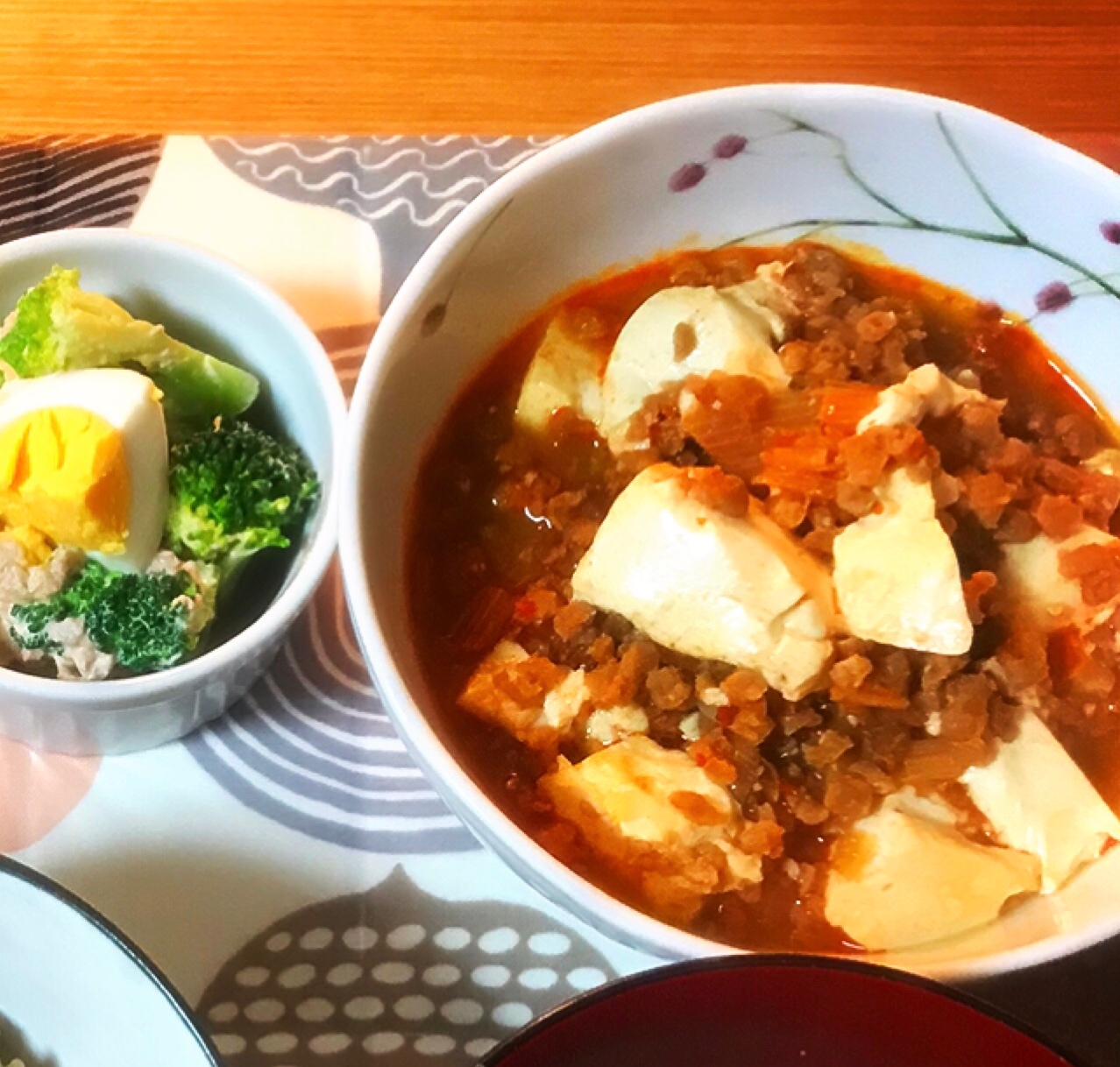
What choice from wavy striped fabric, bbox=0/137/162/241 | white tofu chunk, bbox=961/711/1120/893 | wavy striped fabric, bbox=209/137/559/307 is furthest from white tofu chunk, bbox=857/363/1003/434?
wavy striped fabric, bbox=0/137/162/241

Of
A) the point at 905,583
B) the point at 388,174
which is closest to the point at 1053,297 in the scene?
the point at 905,583

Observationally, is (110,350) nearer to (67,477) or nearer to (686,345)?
(67,477)

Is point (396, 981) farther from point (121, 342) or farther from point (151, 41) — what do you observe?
point (151, 41)

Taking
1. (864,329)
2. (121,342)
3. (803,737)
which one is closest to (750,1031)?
(803,737)

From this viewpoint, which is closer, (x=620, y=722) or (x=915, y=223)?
(x=620, y=722)

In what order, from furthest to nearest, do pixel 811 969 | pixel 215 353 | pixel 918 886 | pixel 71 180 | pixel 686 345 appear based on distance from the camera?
pixel 71 180
pixel 215 353
pixel 686 345
pixel 918 886
pixel 811 969

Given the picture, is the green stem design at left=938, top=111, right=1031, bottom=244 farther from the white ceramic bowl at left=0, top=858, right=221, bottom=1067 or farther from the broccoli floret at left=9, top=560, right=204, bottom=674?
the white ceramic bowl at left=0, top=858, right=221, bottom=1067
